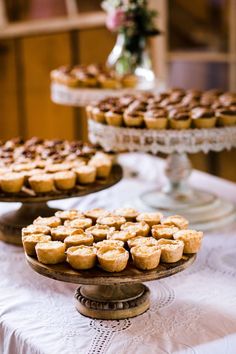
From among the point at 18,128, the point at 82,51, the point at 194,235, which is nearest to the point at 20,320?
the point at 194,235

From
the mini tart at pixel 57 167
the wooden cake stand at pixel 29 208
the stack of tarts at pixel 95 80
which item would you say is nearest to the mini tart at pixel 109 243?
the wooden cake stand at pixel 29 208

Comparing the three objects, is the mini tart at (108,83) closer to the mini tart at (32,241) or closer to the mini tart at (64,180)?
the mini tart at (64,180)

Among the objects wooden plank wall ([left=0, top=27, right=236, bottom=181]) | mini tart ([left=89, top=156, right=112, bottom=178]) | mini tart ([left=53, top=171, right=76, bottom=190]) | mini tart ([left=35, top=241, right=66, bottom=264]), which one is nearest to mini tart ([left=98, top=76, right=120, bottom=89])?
mini tart ([left=89, top=156, right=112, bottom=178])

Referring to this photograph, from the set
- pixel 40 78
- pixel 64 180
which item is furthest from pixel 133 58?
pixel 40 78

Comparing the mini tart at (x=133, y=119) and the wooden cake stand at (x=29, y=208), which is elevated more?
the mini tart at (x=133, y=119)

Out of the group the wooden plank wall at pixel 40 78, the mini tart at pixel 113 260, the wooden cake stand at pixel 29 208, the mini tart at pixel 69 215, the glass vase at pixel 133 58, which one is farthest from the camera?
the wooden plank wall at pixel 40 78

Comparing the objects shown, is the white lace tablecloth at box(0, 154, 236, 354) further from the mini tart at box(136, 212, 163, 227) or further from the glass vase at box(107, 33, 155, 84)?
the glass vase at box(107, 33, 155, 84)

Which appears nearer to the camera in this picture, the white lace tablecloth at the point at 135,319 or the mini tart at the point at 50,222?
the white lace tablecloth at the point at 135,319

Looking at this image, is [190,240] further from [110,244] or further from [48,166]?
[48,166]

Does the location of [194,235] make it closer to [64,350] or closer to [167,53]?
[64,350]
